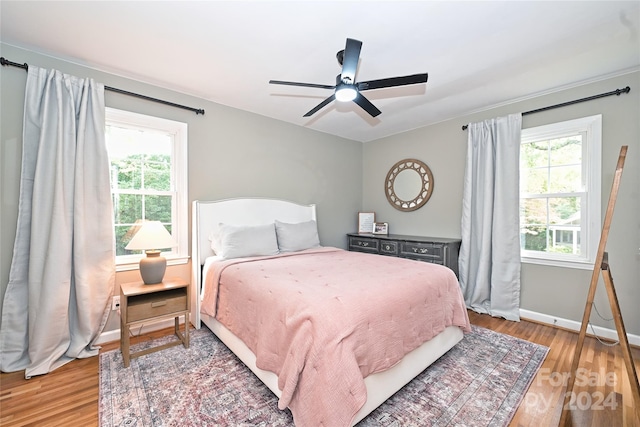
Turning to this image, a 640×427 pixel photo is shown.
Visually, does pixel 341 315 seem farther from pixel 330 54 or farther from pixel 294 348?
pixel 330 54

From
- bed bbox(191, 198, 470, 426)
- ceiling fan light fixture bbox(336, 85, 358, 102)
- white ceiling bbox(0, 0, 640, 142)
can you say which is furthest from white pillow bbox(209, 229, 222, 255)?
ceiling fan light fixture bbox(336, 85, 358, 102)

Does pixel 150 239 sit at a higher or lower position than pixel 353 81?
lower

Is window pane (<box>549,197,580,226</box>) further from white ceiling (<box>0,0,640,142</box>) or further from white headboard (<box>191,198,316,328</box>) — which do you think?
white headboard (<box>191,198,316,328</box>)

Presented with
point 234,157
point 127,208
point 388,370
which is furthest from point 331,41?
point 127,208

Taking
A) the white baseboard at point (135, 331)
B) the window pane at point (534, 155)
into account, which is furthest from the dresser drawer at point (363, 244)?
the white baseboard at point (135, 331)

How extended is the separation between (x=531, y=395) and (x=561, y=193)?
217 centimetres

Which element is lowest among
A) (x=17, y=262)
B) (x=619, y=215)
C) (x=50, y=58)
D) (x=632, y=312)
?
(x=632, y=312)

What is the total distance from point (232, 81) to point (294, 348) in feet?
8.35

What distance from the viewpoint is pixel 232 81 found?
2.75m

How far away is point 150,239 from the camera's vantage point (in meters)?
2.31

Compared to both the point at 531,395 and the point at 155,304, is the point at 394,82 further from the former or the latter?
the point at 155,304

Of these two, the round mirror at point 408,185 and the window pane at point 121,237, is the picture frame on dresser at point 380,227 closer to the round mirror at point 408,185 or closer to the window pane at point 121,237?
the round mirror at point 408,185

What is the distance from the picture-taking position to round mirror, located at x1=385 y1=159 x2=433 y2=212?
13.2 feet

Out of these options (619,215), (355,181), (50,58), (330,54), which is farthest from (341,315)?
(355,181)
